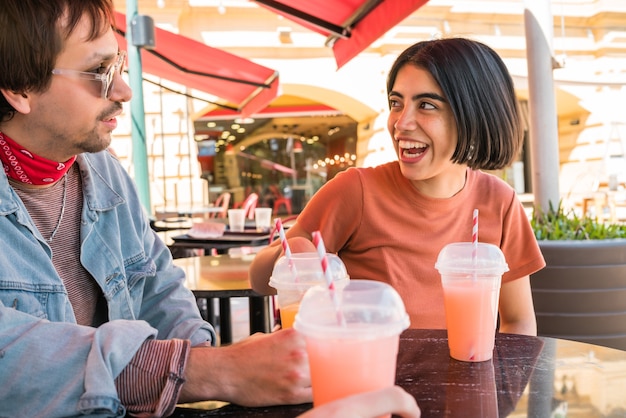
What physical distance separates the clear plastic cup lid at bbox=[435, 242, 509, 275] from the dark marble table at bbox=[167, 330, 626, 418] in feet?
0.58

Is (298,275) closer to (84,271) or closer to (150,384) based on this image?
(150,384)

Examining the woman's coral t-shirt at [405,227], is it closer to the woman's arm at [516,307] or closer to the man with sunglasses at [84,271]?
the woman's arm at [516,307]

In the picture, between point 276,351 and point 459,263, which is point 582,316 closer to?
point 459,263

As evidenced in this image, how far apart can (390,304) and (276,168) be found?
46.8ft

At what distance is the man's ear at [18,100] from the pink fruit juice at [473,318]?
97cm

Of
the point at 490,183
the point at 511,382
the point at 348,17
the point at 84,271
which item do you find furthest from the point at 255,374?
the point at 348,17

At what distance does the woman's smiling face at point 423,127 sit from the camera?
173cm

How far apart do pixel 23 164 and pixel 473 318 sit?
0.97 meters

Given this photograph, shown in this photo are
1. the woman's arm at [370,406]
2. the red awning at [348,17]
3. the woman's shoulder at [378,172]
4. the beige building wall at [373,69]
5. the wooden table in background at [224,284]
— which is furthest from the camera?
the beige building wall at [373,69]

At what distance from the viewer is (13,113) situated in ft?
4.43

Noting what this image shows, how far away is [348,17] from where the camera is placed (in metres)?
4.38

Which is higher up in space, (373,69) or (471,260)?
(373,69)

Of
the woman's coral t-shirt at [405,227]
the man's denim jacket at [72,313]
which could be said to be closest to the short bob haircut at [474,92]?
the woman's coral t-shirt at [405,227]

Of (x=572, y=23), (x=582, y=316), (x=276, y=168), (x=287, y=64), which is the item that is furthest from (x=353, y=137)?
(x=582, y=316)
